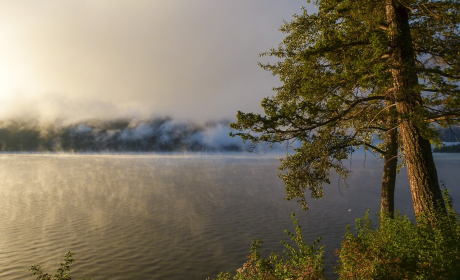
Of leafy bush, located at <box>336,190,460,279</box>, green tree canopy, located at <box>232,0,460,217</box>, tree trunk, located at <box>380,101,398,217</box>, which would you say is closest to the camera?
leafy bush, located at <box>336,190,460,279</box>

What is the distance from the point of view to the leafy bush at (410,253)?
24.0 feet

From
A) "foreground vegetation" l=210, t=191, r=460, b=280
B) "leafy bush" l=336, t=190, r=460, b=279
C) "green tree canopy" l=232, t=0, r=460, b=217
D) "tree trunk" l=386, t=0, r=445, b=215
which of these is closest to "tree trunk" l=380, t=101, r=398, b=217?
"green tree canopy" l=232, t=0, r=460, b=217

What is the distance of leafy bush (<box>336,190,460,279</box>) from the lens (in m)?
7.30

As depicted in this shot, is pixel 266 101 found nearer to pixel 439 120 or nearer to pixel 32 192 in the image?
pixel 439 120

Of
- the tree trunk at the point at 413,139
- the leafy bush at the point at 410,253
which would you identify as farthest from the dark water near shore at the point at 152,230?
the leafy bush at the point at 410,253

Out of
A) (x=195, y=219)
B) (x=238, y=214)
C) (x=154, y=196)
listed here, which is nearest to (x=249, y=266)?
(x=195, y=219)

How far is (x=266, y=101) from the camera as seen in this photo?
36.7 feet

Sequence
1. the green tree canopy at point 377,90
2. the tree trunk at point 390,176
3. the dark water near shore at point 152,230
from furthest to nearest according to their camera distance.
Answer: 1. the dark water near shore at point 152,230
2. the tree trunk at point 390,176
3. the green tree canopy at point 377,90

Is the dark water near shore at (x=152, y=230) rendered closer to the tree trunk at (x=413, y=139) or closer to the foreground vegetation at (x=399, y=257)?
the tree trunk at (x=413, y=139)

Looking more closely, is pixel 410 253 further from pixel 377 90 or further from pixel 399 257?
pixel 377 90

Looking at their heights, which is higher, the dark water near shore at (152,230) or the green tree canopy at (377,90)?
the green tree canopy at (377,90)

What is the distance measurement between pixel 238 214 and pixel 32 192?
40214 mm

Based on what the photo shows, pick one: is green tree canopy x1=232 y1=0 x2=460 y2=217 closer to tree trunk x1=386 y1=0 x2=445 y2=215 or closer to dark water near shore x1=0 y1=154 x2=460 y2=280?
tree trunk x1=386 y1=0 x2=445 y2=215

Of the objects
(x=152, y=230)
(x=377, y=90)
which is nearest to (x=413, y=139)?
(x=377, y=90)
